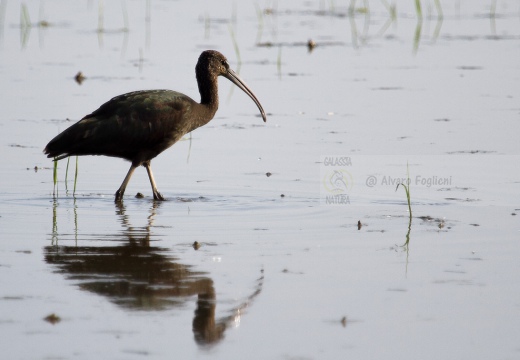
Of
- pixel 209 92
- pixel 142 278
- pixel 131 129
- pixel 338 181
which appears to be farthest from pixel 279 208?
pixel 142 278

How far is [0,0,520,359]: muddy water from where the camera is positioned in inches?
219

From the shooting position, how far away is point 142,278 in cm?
648

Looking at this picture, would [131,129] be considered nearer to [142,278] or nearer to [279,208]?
[279,208]

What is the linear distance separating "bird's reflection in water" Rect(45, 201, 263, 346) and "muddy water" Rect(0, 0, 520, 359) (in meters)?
0.02

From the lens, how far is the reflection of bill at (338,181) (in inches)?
375

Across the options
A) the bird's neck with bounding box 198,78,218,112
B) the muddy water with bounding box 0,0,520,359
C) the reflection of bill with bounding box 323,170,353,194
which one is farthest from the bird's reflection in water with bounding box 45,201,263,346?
the bird's neck with bounding box 198,78,218,112

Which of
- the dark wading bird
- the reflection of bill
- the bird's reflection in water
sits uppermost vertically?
the dark wading bird

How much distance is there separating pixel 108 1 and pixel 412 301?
18.1 m

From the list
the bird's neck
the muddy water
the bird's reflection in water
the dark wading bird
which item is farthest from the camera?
the bird's neck

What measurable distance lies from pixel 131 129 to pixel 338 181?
6.19 ft

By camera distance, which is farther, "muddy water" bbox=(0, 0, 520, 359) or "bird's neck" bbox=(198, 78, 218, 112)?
"bird's neck" bbox=(198, 78, 218, 112)

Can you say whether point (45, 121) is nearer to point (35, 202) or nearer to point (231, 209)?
point (35, 202)

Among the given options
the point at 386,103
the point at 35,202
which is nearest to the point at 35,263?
the point at 35,202

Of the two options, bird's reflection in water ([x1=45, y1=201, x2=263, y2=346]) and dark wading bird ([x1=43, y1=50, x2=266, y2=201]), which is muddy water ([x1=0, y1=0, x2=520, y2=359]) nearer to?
bird's reflection in water ([x1=45, y1=201, x2=263, y2=346])
